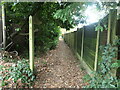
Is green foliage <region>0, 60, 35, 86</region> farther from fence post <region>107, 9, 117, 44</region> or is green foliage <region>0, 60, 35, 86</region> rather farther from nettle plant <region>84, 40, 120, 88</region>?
fence post <region>107, 9, 117, 44</region>

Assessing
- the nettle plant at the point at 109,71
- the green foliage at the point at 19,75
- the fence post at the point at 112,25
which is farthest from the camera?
the green foliage at the point at 19,75

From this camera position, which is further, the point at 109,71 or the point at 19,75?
the point at 19,75

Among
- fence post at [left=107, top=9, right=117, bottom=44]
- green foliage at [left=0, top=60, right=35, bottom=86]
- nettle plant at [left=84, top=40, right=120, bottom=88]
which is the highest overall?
fence post at [left=107, top=9, right=117, bottom=44]

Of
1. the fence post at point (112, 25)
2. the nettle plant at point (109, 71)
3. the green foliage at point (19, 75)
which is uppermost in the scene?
the fence post at point (112, 25)

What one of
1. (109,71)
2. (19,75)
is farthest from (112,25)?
(19,75)

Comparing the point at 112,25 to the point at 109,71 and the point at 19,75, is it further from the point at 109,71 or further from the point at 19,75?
the point at 19,75

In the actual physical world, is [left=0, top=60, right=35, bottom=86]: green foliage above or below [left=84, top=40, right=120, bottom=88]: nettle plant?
below

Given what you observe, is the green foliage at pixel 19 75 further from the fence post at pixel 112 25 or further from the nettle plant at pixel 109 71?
the fence post at pixel 112 25

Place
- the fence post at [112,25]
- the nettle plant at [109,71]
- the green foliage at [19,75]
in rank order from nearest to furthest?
the nettle plant at [109,71] → the fence post at [112,25] → the green foliage at [19,75]

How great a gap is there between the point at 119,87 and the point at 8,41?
505 cm

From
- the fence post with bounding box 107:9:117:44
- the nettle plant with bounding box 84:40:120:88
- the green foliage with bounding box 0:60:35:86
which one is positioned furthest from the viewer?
the green foliage with bounding box 0:60:35:86

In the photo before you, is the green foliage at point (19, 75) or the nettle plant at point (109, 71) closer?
the nettle plant at point (109, 71)

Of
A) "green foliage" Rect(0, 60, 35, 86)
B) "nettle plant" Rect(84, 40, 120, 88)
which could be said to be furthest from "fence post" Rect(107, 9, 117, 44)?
"green foliage" Rect(0, 60, 35, 86)

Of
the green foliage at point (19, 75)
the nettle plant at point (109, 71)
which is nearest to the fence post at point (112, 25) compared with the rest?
the nettle plant at point (109, 71)
